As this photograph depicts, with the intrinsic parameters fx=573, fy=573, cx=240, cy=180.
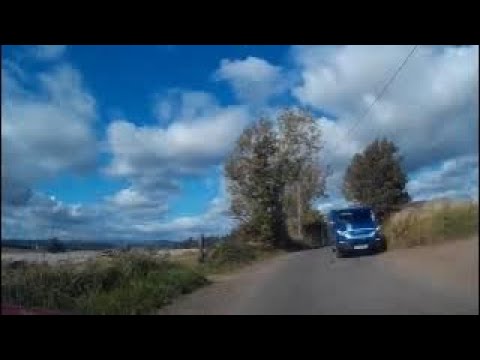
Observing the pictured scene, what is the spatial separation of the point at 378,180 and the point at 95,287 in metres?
3.47

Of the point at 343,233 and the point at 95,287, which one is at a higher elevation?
the point at 343,233

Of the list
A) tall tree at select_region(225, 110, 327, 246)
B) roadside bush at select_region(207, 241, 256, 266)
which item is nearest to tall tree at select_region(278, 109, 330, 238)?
tall tree at select_region(225, 110, 327, 246)

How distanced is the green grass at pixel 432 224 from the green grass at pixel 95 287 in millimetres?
2786

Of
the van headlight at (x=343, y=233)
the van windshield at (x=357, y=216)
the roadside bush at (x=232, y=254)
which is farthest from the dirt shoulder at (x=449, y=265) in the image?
the roadside bush at (x=232, y=254)

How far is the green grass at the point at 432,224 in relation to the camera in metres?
3.94

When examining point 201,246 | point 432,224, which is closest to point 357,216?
point 432,224

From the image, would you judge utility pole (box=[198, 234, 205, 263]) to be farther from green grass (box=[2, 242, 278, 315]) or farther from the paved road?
the paved road

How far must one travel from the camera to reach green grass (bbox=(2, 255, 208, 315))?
5031 millimetres

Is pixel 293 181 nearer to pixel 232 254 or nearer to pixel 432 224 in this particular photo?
pixel 432 224

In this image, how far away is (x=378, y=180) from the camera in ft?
19.1

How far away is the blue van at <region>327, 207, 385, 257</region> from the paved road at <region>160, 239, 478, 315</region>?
232 millimetres
